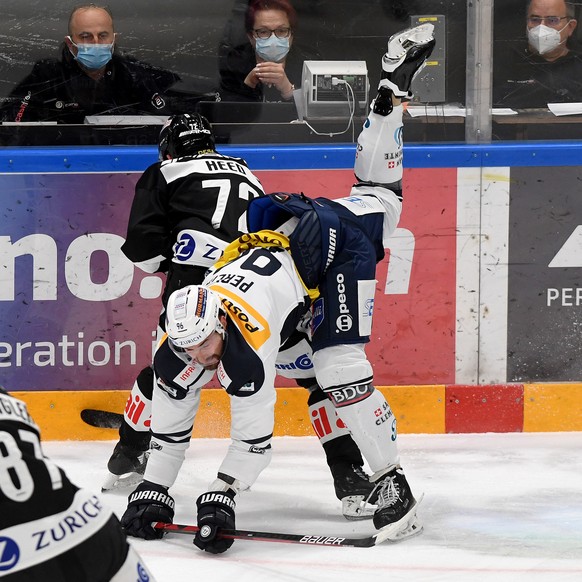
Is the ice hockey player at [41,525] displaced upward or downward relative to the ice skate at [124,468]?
upward

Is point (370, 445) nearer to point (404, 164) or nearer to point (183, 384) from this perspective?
point (183, 384)

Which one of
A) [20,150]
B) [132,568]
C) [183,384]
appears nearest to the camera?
[132,568]

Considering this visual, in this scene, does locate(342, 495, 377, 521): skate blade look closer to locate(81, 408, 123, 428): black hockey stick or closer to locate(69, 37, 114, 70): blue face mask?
locate(81, 408, 123, 428): black hockey stick

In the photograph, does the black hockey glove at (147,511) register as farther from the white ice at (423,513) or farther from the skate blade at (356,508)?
the skate blade at (356,508)

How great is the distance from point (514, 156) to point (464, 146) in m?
0.21

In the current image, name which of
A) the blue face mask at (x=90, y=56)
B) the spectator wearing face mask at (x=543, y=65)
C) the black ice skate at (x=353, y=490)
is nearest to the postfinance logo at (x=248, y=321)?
the black ice skate at (x=353, y=490)

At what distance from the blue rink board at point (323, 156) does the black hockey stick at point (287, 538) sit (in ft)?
5.85

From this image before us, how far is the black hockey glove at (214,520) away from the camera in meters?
3.70

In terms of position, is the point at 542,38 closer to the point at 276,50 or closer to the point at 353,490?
the point at 276,50

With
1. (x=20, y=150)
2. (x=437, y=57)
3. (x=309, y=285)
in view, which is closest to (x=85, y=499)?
(x=309, y=285)

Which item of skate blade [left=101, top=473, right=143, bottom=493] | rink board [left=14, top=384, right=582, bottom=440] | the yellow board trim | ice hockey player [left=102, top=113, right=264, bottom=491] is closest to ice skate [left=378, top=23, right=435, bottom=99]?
ice hockey player [left=102, top=113, right=264, bottom=491]

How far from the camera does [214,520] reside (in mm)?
3691

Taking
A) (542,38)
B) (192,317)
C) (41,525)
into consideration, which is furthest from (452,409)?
(41,525)

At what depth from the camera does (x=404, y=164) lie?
5.12 meters
